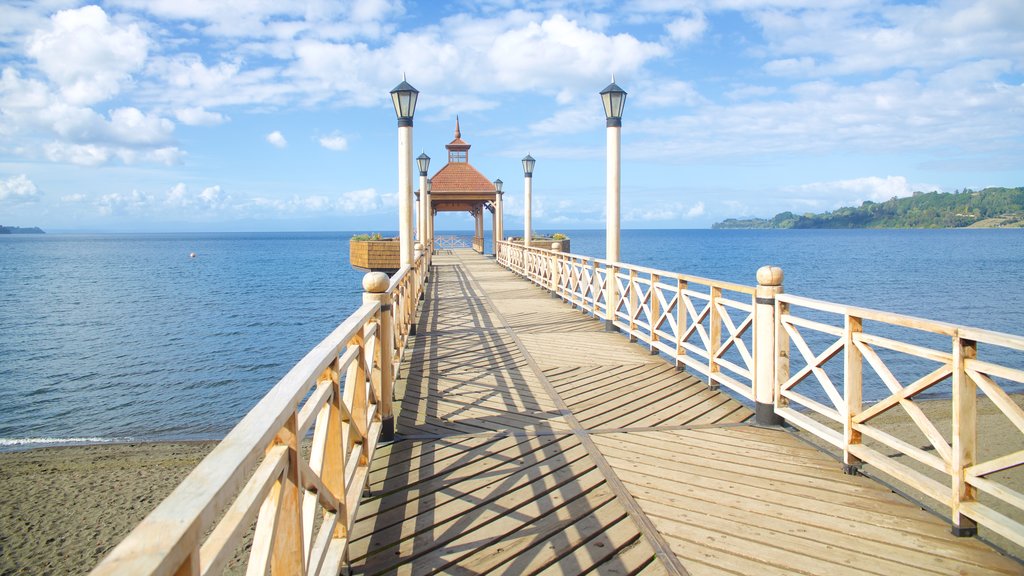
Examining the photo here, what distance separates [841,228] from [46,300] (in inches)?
8125

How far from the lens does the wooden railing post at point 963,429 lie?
3.14 meters

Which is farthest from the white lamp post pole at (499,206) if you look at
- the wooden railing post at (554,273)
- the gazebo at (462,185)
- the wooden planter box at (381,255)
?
the wooden railing post at (554,273)

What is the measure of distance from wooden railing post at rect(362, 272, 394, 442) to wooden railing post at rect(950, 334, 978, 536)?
338 centimetres

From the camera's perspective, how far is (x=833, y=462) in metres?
4.23

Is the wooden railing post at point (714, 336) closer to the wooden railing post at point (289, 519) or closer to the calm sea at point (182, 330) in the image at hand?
the wooden railing post at point (289, 519)

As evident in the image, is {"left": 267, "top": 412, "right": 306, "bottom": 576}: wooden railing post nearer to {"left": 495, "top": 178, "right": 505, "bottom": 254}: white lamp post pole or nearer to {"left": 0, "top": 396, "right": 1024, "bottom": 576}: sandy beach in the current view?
{"left": 0, "top": 396, "right": 1024, "bottom": 576}: sandy beach

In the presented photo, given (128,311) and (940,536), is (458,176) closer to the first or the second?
(128,311)

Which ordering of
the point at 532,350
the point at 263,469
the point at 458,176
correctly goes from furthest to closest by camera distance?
the point at 458,176 → the point at 532,350 → the point at 263,469

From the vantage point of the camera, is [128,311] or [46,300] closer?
[128,311]

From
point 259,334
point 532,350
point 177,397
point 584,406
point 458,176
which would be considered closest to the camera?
point 584,406

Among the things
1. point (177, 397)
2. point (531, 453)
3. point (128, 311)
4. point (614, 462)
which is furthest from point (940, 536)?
point (128, 311)

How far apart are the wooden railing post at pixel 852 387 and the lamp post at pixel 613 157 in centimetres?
541

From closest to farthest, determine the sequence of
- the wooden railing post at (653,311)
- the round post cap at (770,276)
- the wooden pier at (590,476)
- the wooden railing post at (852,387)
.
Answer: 1. the wooden pier at (590,476)
2. the wooden railing post at (852,387)
3. the round post cap at (770,276)
4. the wooden railing post at (653,311)

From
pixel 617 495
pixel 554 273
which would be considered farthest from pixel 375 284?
pixel 554 273
